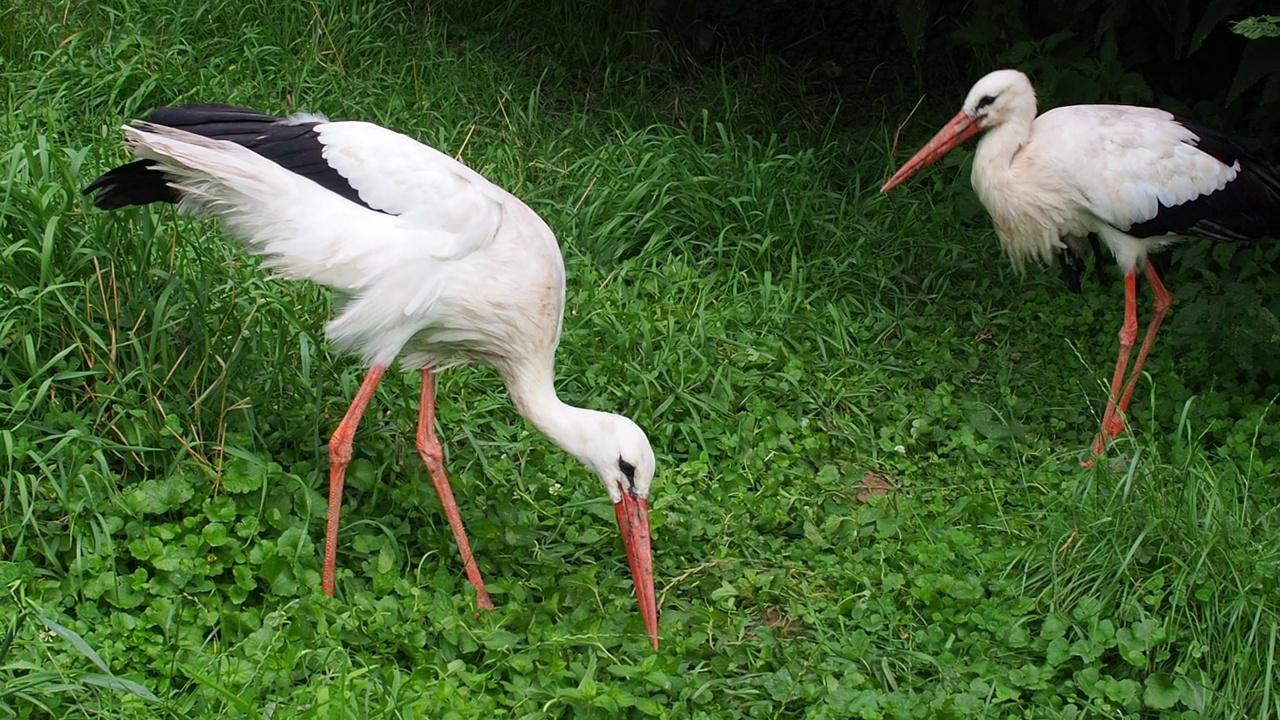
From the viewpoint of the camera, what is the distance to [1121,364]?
16.9 feet

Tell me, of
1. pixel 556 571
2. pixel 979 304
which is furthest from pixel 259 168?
pixel 979 304

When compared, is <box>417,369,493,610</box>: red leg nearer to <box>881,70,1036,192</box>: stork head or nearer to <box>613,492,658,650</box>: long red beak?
<box>613,492,658,650</box>: long red beak

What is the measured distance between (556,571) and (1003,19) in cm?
392

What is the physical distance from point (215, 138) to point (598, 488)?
168cm

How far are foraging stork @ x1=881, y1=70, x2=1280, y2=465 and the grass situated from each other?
49 cm

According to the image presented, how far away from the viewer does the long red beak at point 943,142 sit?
541 cm

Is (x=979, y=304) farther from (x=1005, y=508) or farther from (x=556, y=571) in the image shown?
(x=556, y=571)

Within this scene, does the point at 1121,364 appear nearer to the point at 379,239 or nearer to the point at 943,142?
the point at 943,142

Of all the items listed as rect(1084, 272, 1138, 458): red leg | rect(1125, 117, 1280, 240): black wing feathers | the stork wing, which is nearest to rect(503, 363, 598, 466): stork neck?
rect(1084, 272, 1138, 458): red leg

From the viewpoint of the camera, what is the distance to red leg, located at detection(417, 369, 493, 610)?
3.84 m

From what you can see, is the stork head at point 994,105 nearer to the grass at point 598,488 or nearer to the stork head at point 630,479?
the grass at point 598,488

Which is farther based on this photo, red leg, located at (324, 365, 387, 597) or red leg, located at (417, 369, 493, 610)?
red leg, located at (417, 369, 493, 610)

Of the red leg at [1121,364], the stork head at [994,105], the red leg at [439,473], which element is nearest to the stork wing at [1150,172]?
the stork head at [994,105]

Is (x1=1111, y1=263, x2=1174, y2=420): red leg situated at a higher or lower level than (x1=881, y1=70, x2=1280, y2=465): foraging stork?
lower
